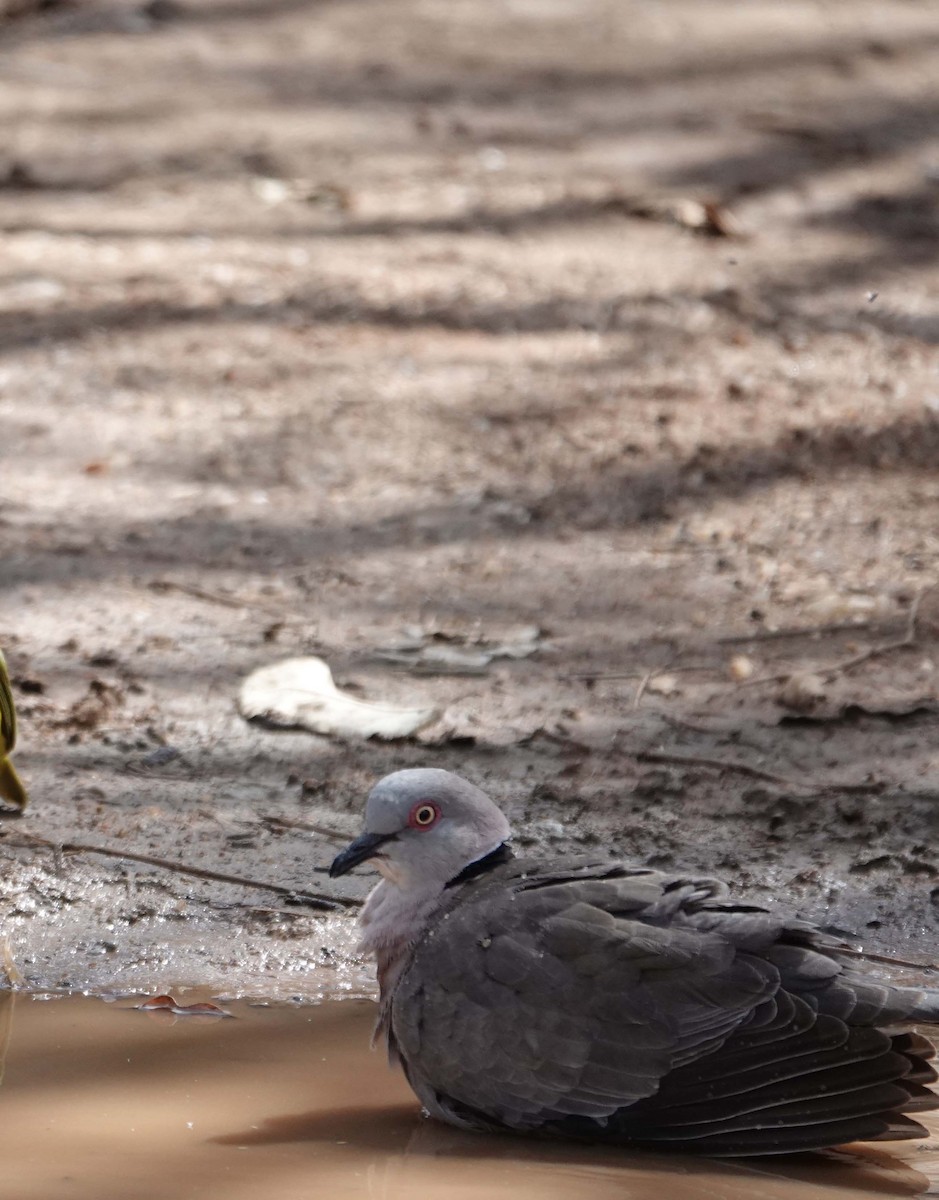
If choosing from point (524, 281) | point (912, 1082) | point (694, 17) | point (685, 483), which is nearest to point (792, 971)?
point (912, 1082)

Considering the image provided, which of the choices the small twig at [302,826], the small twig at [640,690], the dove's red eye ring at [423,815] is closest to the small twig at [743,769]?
the small twig at [640,690]

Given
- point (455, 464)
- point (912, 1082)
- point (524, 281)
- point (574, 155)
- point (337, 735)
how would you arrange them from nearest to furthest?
point (912, 1082) < point (337, 735) < point (455, 464) < point (524, 281) < point (574, 155)

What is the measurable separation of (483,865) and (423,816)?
180mm

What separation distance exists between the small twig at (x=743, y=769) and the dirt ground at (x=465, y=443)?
15mm

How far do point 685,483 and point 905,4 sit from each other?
530 cm

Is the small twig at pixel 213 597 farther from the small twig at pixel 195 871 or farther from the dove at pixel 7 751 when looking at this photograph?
the small twig at pixel 195 871

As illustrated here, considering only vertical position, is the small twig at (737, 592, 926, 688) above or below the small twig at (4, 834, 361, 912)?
A: above

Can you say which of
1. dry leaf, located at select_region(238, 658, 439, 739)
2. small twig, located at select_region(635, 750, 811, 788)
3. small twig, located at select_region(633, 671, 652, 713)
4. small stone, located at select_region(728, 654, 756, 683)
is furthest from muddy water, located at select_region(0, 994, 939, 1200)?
small stone, located at select_region(728, 654, 756, 683)

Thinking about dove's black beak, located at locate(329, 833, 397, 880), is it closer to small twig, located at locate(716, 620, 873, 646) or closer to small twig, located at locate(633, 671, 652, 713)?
small twig, located at locate(633, 671, 652, 713)

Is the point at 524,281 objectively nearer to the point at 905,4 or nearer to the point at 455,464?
the point at 455,464

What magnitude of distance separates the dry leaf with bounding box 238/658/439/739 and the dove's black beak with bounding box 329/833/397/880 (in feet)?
5.35

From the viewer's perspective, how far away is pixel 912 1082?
11.3ft

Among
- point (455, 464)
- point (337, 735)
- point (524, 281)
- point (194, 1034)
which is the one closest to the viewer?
point (194, 1034)

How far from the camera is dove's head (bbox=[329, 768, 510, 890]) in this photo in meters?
3.85
